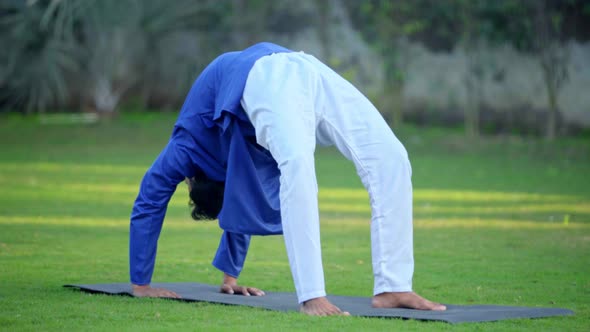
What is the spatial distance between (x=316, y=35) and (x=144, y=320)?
21.1 meters

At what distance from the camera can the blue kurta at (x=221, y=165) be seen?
606cm

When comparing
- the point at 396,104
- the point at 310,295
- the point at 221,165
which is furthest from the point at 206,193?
the point at 396,104

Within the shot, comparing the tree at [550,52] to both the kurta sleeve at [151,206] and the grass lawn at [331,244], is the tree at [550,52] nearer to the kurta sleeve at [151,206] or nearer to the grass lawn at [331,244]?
the grass lawn at [331,244]

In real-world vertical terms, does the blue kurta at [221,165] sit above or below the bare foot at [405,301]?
above

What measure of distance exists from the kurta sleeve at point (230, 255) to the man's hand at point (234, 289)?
4 centimetres

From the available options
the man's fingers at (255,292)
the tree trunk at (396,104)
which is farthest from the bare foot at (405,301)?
the tree trunk at (396,104)

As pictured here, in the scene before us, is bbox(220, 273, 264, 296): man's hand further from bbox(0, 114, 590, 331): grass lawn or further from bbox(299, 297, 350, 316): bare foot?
bbox(299, 297, 350, 316): bare foot

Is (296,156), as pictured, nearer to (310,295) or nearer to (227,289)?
(310,295)

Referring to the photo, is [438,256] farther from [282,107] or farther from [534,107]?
[534,107]

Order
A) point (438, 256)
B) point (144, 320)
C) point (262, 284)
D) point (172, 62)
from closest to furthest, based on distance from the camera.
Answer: point (144, 320) → point (262, 284) → point (438, 256) → point (172, 62)

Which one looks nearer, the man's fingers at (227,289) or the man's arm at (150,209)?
the man's arm at (150,209)

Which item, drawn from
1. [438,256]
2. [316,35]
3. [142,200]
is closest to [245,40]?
[316,35]

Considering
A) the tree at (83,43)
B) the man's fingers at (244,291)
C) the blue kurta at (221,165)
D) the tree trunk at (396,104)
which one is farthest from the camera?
the tree at (83,43)

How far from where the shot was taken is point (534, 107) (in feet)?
78.0
